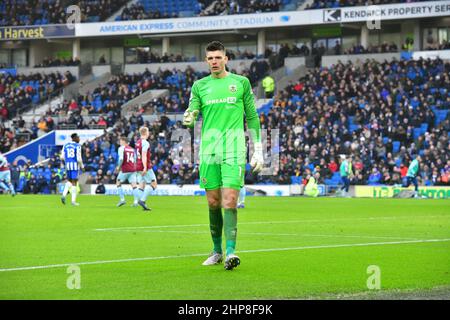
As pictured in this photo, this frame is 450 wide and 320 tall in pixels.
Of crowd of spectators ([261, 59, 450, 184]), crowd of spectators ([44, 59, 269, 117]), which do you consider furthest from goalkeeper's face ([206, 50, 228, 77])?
crowd of spectators ([44, 59, 269, 117])

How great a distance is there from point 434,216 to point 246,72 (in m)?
34.4

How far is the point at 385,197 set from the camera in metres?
43.3

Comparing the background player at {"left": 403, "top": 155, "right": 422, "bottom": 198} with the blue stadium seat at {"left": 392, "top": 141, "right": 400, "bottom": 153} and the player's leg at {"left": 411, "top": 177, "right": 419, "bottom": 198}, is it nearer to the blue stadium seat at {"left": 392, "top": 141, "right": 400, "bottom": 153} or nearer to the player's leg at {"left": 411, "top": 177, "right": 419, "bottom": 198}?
the player's leg at {"left": 411, "top": 177, "right": 419, "bottom": 198}

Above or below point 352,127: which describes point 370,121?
above

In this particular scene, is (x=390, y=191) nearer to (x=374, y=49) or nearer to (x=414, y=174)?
(x=414, y=174)

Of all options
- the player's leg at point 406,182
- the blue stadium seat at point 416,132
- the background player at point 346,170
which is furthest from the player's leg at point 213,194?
the blue stadium seat at point 416,132

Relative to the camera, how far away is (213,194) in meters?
12.5

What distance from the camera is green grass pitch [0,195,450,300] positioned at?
10.1 metres

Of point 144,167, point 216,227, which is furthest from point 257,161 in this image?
point 144,167

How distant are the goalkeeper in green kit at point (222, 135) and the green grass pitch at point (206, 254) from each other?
89 centimetres

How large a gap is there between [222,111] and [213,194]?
1093mm

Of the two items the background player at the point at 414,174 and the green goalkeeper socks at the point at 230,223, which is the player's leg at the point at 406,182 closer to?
the background player at the point at 414,174
